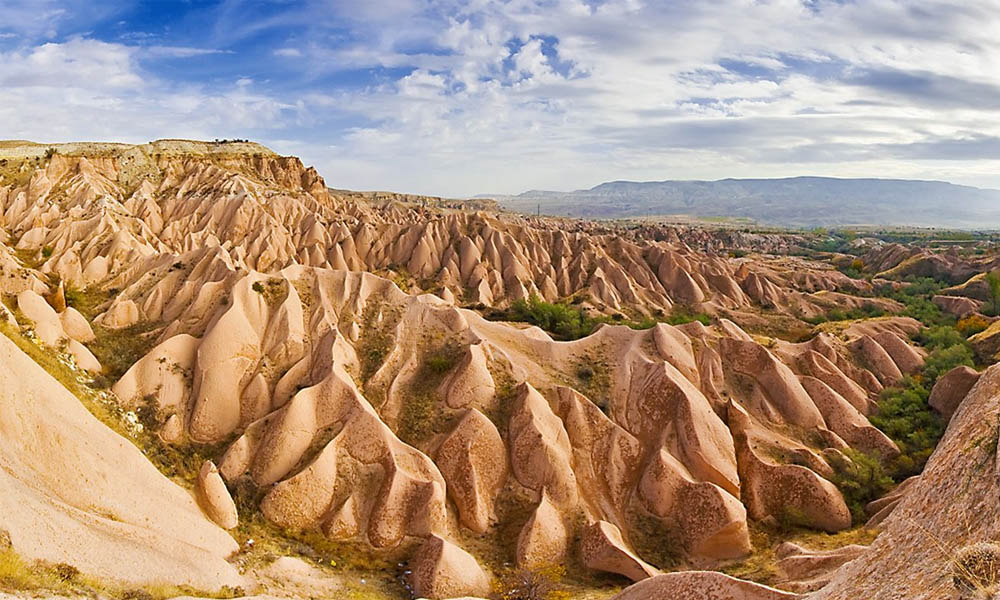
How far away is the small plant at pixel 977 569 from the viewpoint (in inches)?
263

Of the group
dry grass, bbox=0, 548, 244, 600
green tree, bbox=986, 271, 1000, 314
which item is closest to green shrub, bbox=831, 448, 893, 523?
dry grass, bbox=0, 548, 244, 600

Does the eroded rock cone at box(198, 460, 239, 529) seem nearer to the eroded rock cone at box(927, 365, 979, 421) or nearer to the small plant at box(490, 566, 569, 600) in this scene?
the small plant at box(490, 566, 569, 600)

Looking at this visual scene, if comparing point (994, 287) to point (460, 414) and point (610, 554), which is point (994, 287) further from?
point (460, 414)

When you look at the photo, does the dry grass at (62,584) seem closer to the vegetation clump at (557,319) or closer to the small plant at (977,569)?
the small plant at (977,569)

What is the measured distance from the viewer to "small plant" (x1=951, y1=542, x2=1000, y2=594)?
668 cm

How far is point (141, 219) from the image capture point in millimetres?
59031

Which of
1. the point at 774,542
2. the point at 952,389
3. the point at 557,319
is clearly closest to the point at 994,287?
the point at 952,389

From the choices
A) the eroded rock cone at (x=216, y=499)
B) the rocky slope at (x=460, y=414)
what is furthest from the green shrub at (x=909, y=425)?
the eroded rock cone at (x=216, y=499)

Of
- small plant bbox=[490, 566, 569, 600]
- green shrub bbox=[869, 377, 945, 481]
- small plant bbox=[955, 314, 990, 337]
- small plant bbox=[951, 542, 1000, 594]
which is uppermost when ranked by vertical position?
small plant bbox=[951, 542, 1000, 594]

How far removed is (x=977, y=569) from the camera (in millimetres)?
6941

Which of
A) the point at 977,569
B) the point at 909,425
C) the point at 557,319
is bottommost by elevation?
the point at 909,425

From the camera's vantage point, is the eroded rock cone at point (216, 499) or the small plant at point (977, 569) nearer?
the small plant at point (977, 569)

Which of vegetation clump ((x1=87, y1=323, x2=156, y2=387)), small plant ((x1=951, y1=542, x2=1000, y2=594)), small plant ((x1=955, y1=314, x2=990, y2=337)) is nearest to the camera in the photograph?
small plant ((x1=951, y1=542, x2=1000, y2=594))

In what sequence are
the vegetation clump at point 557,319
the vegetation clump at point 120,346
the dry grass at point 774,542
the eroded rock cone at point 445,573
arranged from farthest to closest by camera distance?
the vegetation clump at point 557,319, the vegetation clump at point 120,346, the dry grass at point 774,542, the eroded rock cone at point 445,573
